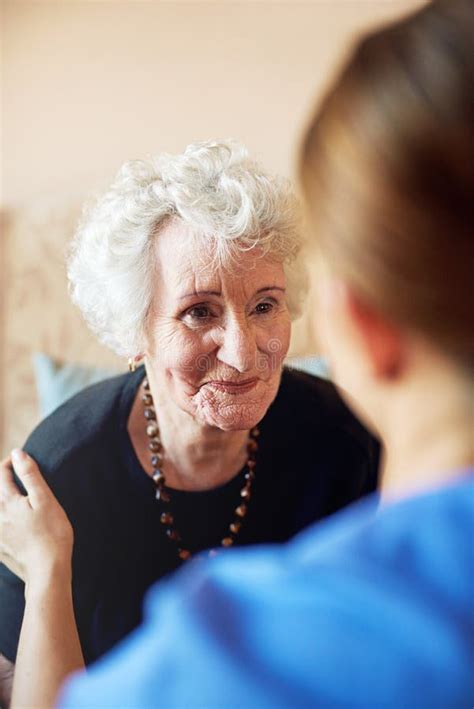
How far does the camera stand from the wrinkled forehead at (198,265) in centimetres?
130

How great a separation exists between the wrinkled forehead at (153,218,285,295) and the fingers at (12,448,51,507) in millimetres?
358

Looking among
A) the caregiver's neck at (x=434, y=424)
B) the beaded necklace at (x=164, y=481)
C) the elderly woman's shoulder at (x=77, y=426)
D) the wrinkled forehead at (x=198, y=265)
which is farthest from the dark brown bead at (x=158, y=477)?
the caregiver's neck at (x=434, y=424)

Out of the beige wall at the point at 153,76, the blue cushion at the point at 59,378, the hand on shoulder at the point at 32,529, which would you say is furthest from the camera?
the beige wall at the point at 153,76

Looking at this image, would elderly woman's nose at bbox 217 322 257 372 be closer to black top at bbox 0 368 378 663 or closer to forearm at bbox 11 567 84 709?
black top at bbox 0 368 378 663

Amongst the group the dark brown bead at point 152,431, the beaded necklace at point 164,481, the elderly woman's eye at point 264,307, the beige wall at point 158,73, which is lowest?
the beaded necklace at point 164,481

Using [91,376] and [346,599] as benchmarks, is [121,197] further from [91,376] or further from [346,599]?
[346,599]

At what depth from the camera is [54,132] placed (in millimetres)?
2279

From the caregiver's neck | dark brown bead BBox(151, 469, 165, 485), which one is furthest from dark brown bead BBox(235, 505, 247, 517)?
the caregiver's neck

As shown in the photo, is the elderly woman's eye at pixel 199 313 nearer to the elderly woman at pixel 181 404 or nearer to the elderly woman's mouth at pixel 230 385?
the elderly woman at pixel 181 404

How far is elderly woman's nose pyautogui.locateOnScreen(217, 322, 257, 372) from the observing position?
131 centimetres

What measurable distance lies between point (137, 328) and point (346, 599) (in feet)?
2.90

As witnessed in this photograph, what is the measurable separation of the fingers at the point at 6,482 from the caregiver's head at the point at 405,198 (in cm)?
83

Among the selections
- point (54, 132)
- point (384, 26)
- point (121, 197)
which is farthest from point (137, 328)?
point (54, 132)

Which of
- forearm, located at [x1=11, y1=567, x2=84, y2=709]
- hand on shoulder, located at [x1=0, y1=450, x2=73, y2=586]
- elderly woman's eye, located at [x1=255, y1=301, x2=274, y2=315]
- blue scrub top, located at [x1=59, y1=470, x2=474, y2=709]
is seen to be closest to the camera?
blue scrub top, located at [x1=59, y1=470, x2=474, y2=709]
